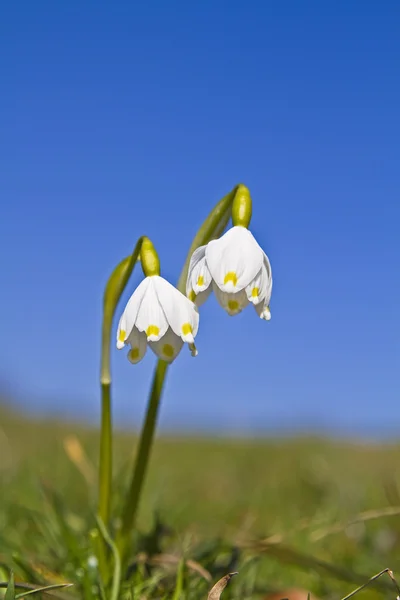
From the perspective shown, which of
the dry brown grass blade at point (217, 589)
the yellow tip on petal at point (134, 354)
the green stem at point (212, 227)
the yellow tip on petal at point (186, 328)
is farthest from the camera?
the green stem at point (212, 227)

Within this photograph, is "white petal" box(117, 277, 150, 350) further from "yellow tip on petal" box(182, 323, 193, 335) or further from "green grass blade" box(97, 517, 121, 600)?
"green grass blade" box(97, 517, 121, 600)

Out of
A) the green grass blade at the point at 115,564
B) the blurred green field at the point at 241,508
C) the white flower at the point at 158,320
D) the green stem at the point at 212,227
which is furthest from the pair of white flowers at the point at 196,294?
the blurred green field at the point at 241,508

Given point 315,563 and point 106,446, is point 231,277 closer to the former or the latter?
point 106,446

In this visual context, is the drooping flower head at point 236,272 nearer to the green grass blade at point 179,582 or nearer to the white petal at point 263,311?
the white petal at point 263,311

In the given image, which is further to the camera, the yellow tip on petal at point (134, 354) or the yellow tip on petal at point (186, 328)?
the yellow tip on petal at point (134, 354)

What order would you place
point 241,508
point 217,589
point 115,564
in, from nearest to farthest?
point 217,589, point 115,564, point 241,508

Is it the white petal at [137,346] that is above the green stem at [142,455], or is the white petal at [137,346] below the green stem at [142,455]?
above

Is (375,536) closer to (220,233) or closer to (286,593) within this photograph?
(286,593)

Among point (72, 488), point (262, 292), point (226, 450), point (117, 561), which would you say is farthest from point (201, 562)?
point (226, 450)

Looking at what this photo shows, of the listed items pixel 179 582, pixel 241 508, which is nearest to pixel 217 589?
pixel 179 582
